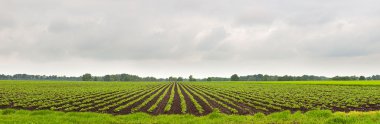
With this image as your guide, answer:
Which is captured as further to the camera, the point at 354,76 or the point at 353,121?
the point at 354,76

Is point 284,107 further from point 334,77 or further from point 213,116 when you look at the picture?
point 334,77

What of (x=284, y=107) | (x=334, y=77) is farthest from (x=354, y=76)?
(x=284, y=107)

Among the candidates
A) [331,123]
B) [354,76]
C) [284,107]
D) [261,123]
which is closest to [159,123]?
[261,123]

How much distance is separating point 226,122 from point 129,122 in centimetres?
492

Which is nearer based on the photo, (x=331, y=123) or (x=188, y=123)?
(x=331, y=123)

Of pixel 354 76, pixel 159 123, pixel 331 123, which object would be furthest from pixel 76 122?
pixel 354 76

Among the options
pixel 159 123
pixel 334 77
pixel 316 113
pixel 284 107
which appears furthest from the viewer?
pixel 334 77

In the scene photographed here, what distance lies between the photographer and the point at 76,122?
1378 cm

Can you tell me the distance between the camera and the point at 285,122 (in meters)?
13.3

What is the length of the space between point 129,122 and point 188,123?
300 centimetres

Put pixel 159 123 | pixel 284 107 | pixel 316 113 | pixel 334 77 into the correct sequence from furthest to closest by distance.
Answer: pixel 334 77 < pixel 284 107 < pixel 316 113 < pixel 159 123

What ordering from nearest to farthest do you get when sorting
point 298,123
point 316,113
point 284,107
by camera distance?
point 298,123 → point 316,113 → point 284,107

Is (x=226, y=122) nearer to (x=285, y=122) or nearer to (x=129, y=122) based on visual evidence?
(x=285, y=122)

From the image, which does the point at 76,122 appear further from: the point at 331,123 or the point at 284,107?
the point at 284,107
